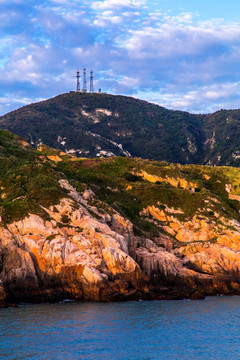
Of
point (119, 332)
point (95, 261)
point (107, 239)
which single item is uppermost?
point (107, 239)

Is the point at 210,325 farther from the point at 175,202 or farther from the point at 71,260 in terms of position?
the point at 175,202

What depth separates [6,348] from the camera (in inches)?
1264

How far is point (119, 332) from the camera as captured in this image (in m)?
37.5

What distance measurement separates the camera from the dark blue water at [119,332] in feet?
106

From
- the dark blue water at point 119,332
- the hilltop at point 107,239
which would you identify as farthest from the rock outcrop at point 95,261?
the dark blue water at point 119,332

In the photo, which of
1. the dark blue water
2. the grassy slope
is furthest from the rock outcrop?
the dark blue water

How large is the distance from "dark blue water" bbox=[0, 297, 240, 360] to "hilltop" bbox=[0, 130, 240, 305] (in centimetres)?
309

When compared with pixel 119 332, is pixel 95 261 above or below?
above

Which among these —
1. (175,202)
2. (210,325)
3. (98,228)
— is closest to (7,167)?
(98,228)

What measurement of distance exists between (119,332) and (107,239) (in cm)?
1757

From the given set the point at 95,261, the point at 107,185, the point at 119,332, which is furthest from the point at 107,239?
the point at 107,185

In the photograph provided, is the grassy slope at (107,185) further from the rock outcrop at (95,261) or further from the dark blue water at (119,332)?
the dark blue water at (119,332)

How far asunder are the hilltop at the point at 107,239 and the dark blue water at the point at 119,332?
3.09 m

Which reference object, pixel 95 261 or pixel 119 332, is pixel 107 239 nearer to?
pixel 95 261
